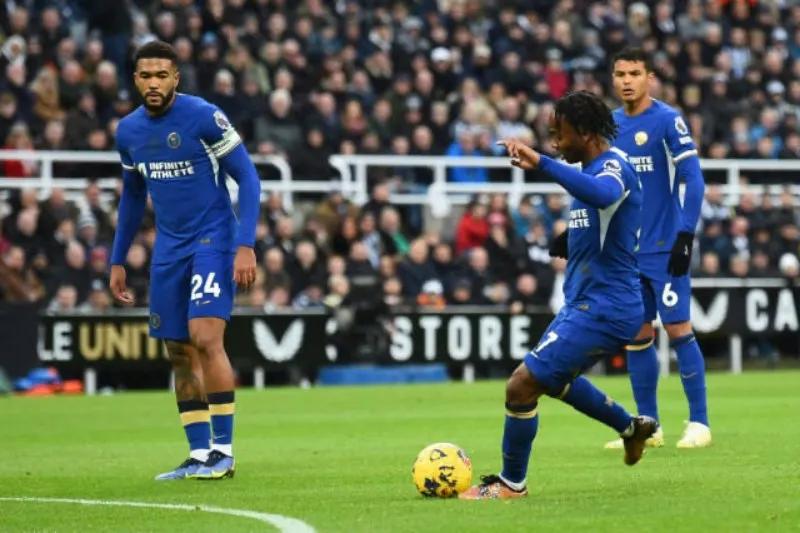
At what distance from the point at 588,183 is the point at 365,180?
16702mm

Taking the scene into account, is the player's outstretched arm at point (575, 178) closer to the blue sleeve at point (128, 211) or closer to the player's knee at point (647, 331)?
the blue sleeve at point (128, 211)

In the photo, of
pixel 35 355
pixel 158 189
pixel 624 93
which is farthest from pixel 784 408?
pixel 35 355

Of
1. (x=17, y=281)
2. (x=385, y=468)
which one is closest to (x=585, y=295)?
(x=385, y=468)

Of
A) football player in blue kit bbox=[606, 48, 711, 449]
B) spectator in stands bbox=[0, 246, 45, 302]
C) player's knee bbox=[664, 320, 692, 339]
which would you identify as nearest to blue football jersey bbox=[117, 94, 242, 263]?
football player in blue kit bbox=[606, 48, 711, 449]

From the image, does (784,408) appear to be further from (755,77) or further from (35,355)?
(755,77)

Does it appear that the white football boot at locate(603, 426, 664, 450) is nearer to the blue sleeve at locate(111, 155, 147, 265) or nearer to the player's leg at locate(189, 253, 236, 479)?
the player's leg at locate(189, 253, 236, 479)

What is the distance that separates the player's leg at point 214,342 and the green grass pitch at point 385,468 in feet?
0.73

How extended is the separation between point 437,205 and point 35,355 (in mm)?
6470

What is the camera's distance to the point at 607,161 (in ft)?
29.6

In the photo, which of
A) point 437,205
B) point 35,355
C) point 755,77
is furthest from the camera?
point 755,77

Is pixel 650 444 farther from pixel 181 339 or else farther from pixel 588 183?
pixel 588 183

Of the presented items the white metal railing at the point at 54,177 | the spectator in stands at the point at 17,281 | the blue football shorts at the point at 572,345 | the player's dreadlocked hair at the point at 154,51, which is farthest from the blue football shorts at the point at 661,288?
the spectator in stands at the point at 17,281

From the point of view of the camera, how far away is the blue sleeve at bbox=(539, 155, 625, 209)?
8633mm

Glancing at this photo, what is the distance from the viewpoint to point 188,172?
1075 centimetres
